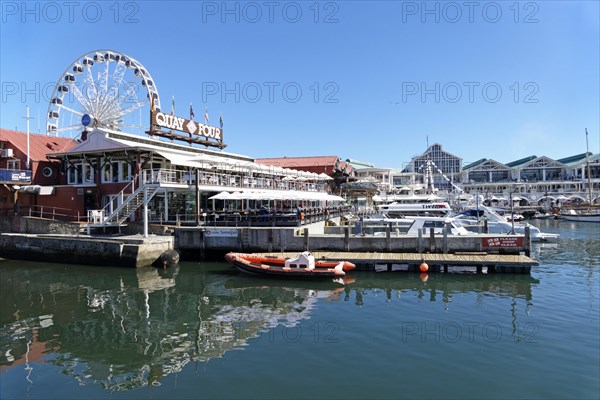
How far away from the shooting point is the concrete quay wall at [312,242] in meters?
28.2

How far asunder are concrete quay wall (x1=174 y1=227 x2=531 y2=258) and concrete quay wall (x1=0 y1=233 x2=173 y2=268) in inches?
81.5

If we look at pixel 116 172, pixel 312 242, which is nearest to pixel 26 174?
pixel 116 172

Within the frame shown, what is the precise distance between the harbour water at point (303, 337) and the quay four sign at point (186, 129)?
21465mm

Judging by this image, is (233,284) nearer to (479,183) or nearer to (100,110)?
(100,110)

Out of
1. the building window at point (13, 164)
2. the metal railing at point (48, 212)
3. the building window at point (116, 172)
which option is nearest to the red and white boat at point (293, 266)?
the building window at point (116, 172)

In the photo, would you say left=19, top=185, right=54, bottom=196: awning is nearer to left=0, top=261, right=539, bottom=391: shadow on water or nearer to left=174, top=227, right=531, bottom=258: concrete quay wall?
left=0, top=261, right=539, bottom=391: shadow on water

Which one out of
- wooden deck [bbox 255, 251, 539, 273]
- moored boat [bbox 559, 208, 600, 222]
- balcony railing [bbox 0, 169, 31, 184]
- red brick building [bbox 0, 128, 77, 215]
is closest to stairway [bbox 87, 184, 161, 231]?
red brick building [bbox 0, 128, 77, 215]

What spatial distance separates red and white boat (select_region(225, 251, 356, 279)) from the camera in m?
23.5

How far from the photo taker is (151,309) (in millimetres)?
18656

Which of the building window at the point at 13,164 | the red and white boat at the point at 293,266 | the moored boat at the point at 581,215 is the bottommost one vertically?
the red and white boat at the point at 293,266

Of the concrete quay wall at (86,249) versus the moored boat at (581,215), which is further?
the moored boat at (581,215)

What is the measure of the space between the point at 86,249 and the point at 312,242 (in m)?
15.6

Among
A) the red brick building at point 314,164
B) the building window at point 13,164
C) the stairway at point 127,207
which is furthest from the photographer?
the red brick building at point 314,164

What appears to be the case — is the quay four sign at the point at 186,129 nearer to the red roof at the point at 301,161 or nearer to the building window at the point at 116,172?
the building window at the point at 116,172
